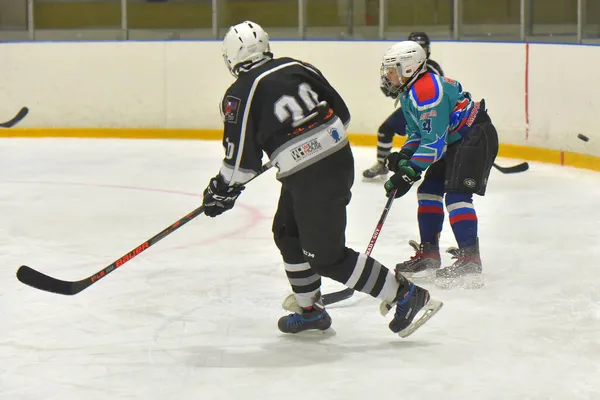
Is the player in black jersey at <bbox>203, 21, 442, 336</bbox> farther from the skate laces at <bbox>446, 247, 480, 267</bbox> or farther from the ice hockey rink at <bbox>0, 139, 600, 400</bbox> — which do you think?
the skate laces at <bbox>446, 247, 480, 267</bbox>

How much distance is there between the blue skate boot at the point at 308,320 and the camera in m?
2.91

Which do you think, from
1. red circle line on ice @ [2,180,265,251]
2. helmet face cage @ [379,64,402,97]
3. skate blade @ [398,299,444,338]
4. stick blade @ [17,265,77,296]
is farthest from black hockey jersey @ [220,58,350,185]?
red circle line on ice @ [2,180,265,251]

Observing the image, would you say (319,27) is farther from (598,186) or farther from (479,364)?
(479,364)

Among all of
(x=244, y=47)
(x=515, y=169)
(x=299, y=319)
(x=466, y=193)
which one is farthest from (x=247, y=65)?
(x=515, y=169)

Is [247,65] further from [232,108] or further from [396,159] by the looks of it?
[396,159]

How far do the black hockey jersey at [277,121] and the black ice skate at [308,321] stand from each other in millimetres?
439

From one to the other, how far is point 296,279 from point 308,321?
0.13 metres

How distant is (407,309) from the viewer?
2.81 metres

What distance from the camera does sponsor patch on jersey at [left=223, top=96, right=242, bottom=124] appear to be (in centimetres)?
260

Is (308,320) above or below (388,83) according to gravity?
below

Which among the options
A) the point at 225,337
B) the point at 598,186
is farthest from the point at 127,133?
the point at 225,337

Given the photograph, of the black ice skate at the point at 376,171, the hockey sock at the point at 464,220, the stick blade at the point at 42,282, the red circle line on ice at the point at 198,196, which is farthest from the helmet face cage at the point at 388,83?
the black ice skate at the point at 376,171

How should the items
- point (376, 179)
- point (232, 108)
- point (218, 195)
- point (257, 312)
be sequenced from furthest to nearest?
point (376, 179), point (257, 312), point (218, 195), point (232, 108)

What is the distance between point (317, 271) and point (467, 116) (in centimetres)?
109
